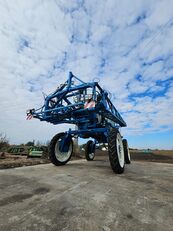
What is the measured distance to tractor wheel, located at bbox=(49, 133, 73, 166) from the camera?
7688 mm

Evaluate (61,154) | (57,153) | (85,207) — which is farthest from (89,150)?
(85,207)

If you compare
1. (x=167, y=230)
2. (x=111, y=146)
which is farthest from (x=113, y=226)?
(x=111, y=146)

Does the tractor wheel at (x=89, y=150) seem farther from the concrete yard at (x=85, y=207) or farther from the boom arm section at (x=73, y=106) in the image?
the concrete yard at (x=85, y=207)

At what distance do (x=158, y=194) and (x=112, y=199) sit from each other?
3.08ft

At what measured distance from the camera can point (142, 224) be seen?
2.17 meters

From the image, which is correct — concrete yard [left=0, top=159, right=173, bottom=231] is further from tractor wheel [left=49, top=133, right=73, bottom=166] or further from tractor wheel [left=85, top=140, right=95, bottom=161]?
tractor wheel [left=85, top=140, right=95, bottom=161]

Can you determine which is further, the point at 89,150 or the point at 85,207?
the point at 89,150

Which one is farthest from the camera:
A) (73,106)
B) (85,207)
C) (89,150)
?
(89,150)

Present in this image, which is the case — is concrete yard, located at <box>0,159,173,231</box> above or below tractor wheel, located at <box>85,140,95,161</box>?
below

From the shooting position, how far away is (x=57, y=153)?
26.2ft

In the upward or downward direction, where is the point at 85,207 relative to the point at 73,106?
downward

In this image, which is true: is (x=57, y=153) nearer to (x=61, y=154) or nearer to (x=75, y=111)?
(x=61, y=154)

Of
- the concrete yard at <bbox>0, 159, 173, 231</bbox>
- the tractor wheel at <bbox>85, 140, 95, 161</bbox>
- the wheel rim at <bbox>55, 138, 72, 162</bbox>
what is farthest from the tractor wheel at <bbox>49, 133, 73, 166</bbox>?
the concrete yard at <bbox>0, 159, 173, 231</bbox>

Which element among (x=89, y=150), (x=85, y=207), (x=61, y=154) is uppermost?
(x=89, y=150)
